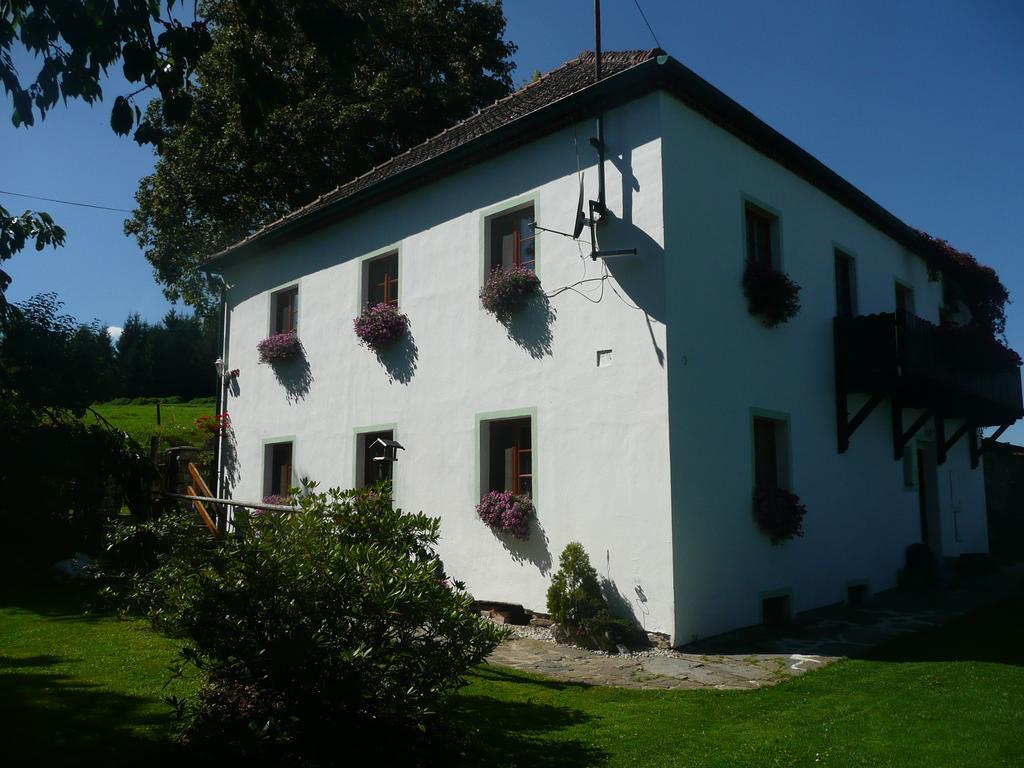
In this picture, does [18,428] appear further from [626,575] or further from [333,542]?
[626,575]

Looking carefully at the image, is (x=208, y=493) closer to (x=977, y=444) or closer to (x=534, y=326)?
(x=534, y=326)

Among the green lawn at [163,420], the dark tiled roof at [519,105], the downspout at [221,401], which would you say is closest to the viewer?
the dark tiled roof at [519,105]

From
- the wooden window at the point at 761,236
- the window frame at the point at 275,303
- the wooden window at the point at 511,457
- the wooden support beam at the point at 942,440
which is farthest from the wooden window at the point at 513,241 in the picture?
the wooden support beam at the point at 942,440

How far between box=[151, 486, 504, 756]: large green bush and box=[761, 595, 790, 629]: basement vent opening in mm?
6129

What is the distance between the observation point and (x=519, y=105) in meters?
11.9

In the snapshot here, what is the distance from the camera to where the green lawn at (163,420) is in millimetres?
20766

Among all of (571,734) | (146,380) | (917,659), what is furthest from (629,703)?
(146,380)

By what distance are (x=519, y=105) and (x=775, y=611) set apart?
309 inches

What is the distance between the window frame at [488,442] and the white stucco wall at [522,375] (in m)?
0.06

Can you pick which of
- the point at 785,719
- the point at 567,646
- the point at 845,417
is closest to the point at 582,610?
the point at 567,646

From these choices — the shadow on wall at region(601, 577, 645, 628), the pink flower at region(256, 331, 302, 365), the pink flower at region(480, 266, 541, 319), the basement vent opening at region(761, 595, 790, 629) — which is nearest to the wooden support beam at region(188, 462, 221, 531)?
the pink flower at region(256, 331, 302, 365)

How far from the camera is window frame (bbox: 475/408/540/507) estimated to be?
33.0ft

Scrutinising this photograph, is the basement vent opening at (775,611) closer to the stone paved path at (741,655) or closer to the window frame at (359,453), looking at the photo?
the stone paved path at (741,655)

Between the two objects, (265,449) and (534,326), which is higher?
(534,326)
